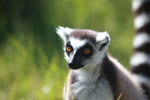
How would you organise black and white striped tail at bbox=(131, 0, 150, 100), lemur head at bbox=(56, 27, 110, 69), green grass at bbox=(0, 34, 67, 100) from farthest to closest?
1. black and white striped tail at bbox=(131, 0, 150, 100)
2. green grass at bbox=(0, 34, 67, 100)
3. lemur head at bbox=(56, 27, 110, 69)

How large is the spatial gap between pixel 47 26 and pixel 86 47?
3266 millimetres

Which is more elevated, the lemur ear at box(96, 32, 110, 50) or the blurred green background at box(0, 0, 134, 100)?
the blurred green background at box(0, 0, 134, 100)

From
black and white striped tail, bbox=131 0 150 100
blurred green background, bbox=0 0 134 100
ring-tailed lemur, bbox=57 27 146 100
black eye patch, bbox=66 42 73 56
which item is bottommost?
ring-tailed lemur, bbox=57 27 146 100

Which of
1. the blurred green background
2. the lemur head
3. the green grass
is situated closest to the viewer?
the lemur head

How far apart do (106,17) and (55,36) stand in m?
1.36

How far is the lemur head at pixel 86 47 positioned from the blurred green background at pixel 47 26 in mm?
1153

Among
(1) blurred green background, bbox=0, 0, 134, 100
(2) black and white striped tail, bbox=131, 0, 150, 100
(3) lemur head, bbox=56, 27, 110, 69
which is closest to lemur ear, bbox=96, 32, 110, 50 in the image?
(3) lemur head, bbox=56, 27, 110, 69

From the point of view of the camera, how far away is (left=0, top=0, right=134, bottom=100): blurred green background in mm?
6527

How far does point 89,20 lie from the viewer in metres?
8.62

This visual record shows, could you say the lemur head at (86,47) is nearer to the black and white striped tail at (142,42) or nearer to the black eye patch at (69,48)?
the black eye patch at (69,48)

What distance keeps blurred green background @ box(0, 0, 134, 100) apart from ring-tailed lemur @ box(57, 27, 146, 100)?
108 cm

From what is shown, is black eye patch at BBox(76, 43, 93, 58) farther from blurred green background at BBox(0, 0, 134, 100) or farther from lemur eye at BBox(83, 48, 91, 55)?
blurred green background at BBox(0, 0, 134, 100)

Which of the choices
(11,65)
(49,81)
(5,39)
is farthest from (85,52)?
(5,39)

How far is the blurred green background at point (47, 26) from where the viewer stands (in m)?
6.53
